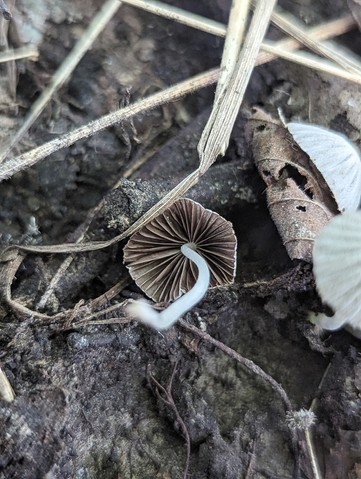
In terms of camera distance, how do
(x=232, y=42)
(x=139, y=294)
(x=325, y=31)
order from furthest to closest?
(x=325, y=31) → (x=232, y=42) → (x=139, y=294)

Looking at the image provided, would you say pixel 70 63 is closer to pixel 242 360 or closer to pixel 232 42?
pixel 232 42

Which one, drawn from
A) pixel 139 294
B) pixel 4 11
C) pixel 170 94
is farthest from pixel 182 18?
pixel 139 294

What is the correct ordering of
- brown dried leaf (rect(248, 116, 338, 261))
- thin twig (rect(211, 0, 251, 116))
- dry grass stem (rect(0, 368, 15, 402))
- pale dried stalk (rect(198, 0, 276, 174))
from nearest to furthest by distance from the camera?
dry grass stem (rect(0, 368, 15, 402)) → brown dried leaf (rect(248, 116, 338, 261)) → pale dried stalk (rect(198, 0, 276, 174)) → thin twig (rect(211, 0, 251, 116))

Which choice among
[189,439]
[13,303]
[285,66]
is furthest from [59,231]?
[285,66]

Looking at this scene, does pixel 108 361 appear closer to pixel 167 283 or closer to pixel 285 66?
pixel 167 283

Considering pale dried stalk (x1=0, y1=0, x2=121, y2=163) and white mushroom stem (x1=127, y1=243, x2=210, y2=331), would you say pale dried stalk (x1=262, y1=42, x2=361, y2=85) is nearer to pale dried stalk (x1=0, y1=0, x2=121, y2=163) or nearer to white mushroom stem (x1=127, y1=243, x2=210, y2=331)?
pale dried stalk (x1=0, y1=0, x2=121, y2=163)

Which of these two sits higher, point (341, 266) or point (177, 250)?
point (177, 250)

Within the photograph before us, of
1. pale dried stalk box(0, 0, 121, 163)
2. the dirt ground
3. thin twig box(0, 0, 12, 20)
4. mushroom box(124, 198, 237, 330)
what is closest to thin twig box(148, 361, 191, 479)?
the dirt ground
